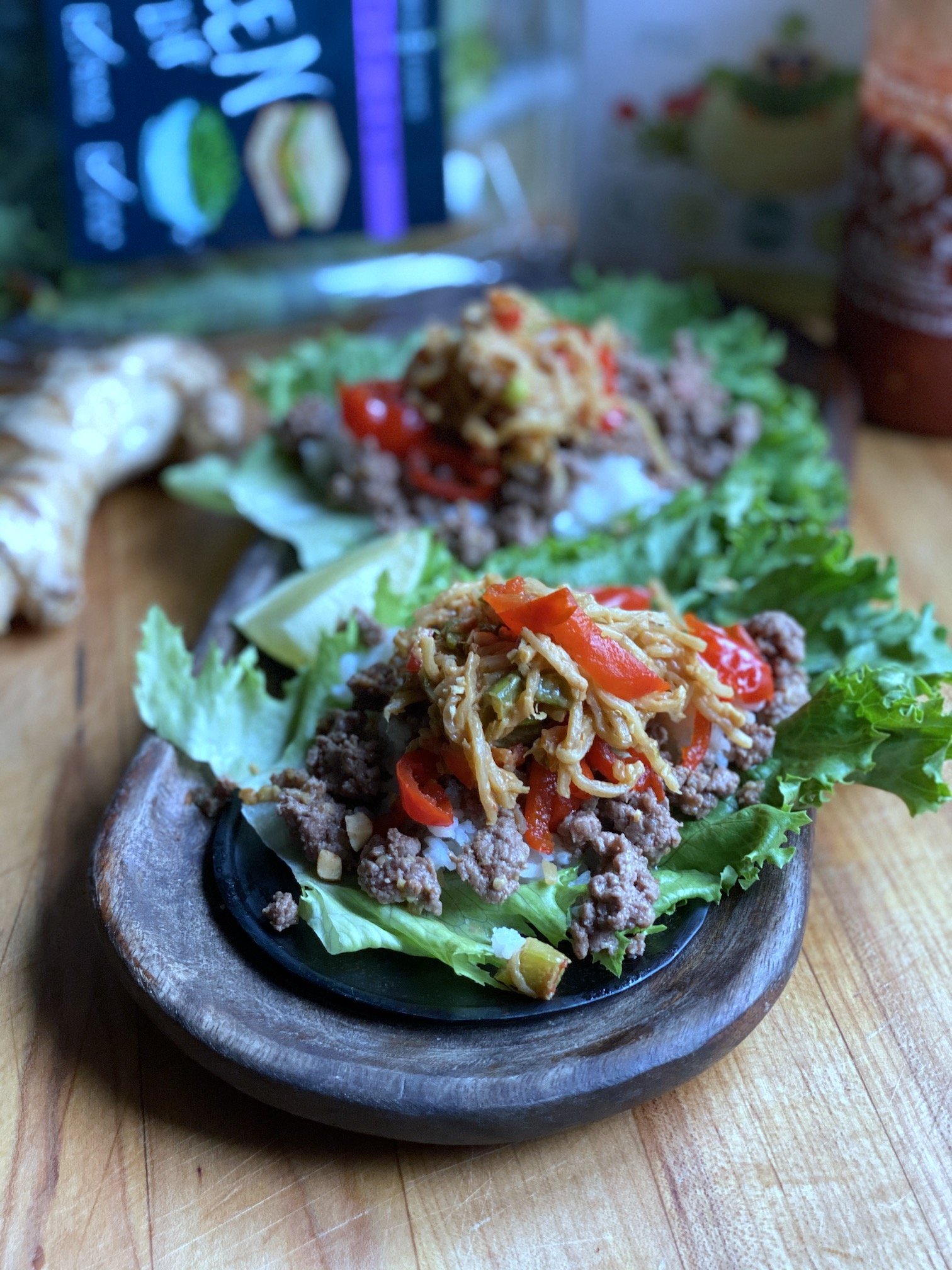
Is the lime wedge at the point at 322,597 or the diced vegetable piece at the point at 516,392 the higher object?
the diced vegetable piece at the point at 516,392

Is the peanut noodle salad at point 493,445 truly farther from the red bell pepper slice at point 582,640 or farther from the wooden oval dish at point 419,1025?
the wooden oval dish at point 419,1025

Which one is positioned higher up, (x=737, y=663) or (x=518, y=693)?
(x=518, y=693)

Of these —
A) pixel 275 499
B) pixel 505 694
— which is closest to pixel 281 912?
pixel 505 694

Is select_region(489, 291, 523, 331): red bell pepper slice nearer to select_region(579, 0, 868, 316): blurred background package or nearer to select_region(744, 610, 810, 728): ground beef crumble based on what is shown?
select_region(744, 610, 810, 728): ground beef crumble

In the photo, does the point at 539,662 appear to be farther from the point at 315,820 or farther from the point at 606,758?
the point at 315,820

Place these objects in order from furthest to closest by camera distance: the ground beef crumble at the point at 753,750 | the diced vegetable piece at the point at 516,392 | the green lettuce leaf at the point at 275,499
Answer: the green lettuce leaf at the point at 275,499 → the diced vegetable piece at the point at 516,392 → the ground beef crumble at the point at 753,750

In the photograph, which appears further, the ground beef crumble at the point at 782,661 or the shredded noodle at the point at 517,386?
the shredded noodle at the point at 517,386

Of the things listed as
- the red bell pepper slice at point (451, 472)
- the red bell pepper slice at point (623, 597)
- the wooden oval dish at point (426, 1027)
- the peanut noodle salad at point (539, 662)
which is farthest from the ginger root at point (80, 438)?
the red bell pepper slice at point (623, 597)

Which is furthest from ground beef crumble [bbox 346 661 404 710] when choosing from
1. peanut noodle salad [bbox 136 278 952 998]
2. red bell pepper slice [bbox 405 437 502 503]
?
red bell pepper slice [bbox 405 437 502 503]
